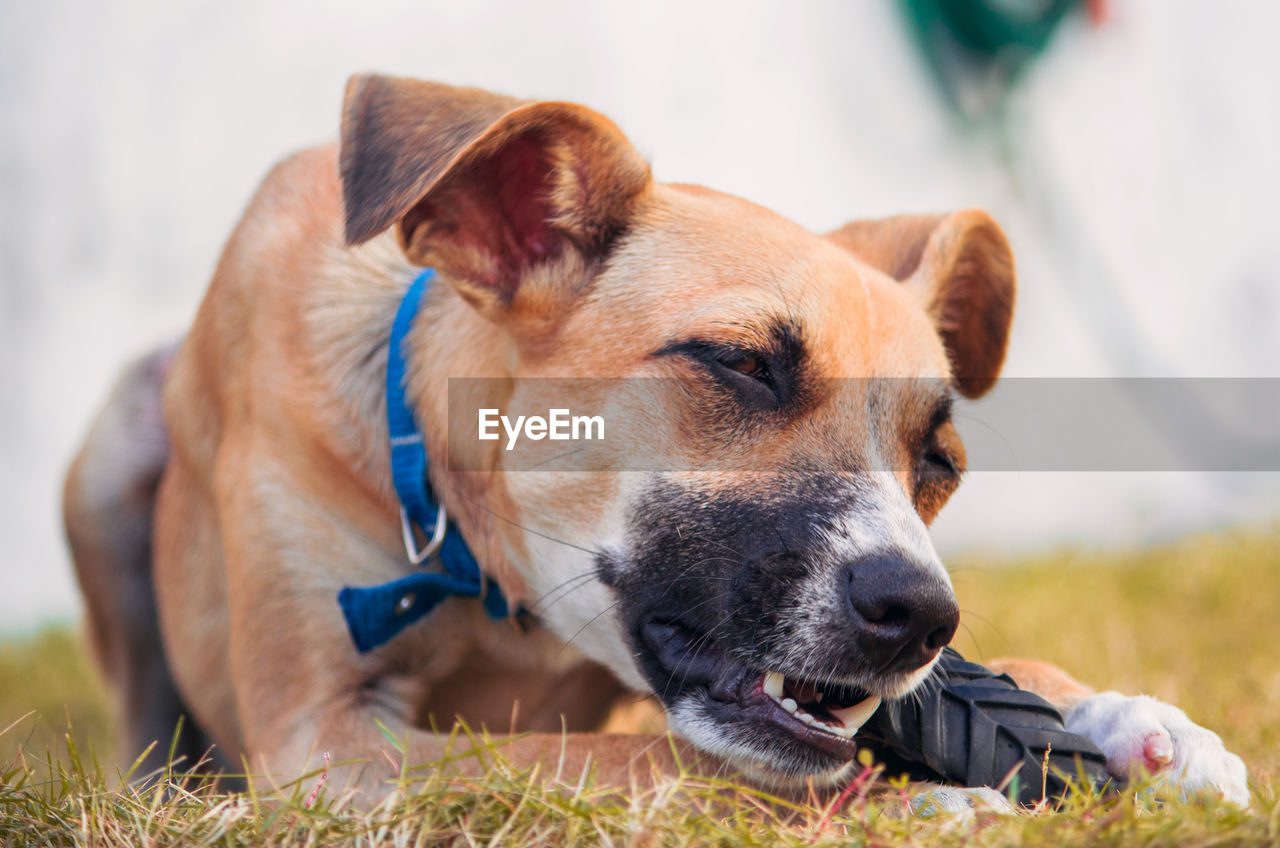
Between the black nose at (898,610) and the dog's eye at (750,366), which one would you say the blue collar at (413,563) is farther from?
the black nose at (898,610)

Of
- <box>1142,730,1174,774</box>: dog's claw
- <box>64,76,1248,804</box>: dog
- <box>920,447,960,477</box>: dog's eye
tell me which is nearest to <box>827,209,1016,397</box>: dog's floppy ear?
<box>64,76,1248,804</box>: dog

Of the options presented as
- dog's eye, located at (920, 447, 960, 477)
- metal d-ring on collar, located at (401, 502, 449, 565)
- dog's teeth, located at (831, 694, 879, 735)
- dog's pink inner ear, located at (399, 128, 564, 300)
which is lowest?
dog's teeth, located at (831, 694, 879, 735)

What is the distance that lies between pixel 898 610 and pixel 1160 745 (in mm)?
660

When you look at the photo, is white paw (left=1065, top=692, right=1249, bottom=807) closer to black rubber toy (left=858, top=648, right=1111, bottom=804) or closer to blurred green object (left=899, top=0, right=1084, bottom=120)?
black rubber toy (left=858, top=648, right=1111, bottom=804)

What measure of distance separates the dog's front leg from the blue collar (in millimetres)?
1418

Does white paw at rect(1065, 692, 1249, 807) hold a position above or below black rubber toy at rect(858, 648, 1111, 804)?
below

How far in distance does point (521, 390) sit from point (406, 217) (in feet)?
1.58

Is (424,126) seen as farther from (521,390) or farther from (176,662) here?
(176,662)

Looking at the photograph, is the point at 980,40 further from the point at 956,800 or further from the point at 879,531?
the point at 956,800

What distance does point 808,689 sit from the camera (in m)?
2.47

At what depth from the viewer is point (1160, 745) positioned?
2.32 meters

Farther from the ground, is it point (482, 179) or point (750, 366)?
point (482, 179)

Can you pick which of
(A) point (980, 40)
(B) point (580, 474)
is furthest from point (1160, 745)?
(A) point (980, 40)

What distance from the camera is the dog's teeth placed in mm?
2367
